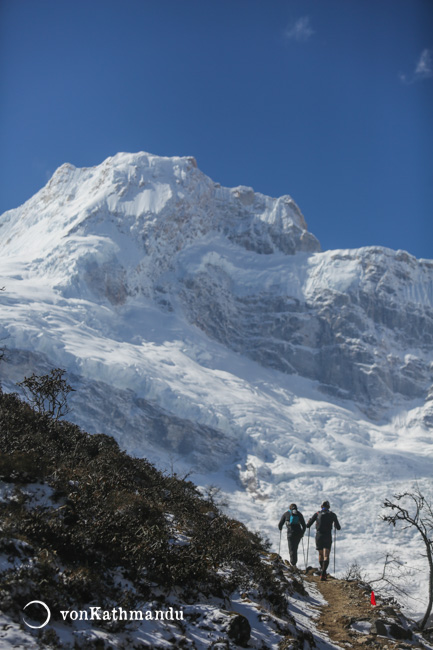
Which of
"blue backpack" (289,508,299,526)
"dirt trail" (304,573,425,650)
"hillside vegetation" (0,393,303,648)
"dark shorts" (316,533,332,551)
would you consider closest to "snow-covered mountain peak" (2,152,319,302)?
"blue backpack" (289,508,299,526)

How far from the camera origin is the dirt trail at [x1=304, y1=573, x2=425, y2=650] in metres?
8.51

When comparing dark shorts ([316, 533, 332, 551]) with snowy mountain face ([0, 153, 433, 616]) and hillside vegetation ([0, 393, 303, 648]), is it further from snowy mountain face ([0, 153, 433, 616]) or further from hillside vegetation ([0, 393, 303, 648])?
snowy mountain face ([0, 153, 433, 616])

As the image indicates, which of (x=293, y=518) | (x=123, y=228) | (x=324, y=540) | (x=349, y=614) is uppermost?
(x=123, y=228)

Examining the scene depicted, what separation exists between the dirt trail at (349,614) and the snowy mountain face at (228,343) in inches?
2548

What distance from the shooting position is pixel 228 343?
6422 inches

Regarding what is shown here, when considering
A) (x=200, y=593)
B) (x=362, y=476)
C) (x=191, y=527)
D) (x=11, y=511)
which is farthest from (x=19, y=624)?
(x=362, y=476)

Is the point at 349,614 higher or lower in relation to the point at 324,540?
lower

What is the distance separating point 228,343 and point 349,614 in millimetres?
152996

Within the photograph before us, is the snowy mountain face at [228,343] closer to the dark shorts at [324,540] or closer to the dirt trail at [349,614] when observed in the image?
the dark shorts at [324,540]

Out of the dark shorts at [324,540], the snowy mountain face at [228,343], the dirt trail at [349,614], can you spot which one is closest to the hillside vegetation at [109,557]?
the dirt trail at [349,614]

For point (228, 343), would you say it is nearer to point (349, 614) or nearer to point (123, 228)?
point (123, 228)

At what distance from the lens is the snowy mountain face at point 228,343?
3794 inches

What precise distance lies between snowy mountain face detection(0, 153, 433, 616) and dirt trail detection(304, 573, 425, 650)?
64.7 m

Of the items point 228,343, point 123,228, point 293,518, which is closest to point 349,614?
point 293,518
